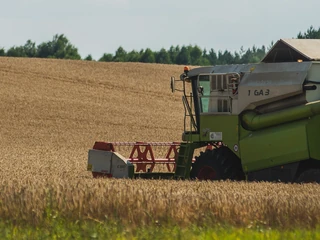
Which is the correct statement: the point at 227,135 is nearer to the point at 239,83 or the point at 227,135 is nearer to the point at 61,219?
the point at 239,83

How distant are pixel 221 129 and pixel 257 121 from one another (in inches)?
37.2

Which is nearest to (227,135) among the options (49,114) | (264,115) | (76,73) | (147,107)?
(264,115)

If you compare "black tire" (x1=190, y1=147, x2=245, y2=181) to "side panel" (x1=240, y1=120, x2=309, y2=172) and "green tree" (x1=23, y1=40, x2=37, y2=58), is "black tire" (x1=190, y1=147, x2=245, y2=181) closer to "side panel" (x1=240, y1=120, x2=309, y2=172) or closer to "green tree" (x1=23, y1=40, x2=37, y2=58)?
"side panel" (x1=240, y1=120, x2=309, y2=172)

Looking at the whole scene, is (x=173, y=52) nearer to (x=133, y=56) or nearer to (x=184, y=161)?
(x=133, y=56)

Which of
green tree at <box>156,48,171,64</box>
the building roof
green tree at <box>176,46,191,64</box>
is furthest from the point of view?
green tree at <box>176,46,191,64</box>

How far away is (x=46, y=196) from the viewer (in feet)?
34.4

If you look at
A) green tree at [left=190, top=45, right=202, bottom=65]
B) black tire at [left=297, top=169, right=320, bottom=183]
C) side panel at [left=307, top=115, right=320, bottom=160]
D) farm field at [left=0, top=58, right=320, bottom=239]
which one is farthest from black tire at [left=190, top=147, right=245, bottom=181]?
green tree at [left=190, top=45, right=202, bottom=65]

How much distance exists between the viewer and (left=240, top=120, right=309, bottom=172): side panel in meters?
14.8

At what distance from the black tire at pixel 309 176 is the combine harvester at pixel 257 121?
0.05ft

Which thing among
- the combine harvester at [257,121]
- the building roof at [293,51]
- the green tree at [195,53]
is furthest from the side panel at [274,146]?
the green tree at [195,53]

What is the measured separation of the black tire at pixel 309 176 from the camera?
14750 millimetres

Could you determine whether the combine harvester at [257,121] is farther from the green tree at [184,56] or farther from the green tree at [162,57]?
the green tree at [184,56]

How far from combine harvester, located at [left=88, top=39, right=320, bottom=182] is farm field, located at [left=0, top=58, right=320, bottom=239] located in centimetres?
98

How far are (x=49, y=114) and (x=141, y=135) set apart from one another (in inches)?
210
